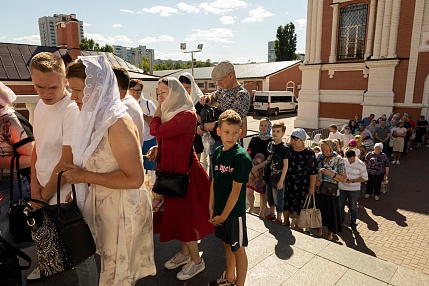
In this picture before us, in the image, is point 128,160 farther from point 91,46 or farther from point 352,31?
point 91,46

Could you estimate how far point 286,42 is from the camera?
50000 mm

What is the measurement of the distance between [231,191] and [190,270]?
929 mm

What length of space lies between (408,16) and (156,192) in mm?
16333

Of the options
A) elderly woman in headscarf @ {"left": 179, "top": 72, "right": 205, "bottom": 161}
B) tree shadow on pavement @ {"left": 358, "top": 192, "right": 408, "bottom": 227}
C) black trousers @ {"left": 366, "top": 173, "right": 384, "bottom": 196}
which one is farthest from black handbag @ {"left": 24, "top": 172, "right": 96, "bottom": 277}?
black trousers @ {"left": 366, "top": 173, "right": 384, "bottom": 196}

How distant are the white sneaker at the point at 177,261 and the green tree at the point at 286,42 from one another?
51.4m

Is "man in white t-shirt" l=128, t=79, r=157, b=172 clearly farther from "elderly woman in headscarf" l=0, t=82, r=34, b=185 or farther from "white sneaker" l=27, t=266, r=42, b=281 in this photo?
"white sneaker" l=27, t=266, r=42, b=281

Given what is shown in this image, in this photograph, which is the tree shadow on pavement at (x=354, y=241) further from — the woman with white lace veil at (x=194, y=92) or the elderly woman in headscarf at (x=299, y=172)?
the woman with white lace veil at (x=194, y=92)

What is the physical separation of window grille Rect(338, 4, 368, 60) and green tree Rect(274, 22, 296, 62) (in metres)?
35.3

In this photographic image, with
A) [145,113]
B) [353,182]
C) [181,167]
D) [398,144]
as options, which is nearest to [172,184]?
[181,167]

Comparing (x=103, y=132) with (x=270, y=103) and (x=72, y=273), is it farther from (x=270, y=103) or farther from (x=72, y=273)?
(x=270, y=103)

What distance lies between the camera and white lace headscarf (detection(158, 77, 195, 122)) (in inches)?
103

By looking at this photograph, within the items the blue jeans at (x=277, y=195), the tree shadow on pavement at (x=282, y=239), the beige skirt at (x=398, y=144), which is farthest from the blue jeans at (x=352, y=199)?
the beige skirt at (x=398, y=144)

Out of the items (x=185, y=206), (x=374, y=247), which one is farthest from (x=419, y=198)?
(x=185, y=206)

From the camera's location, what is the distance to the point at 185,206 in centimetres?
270
